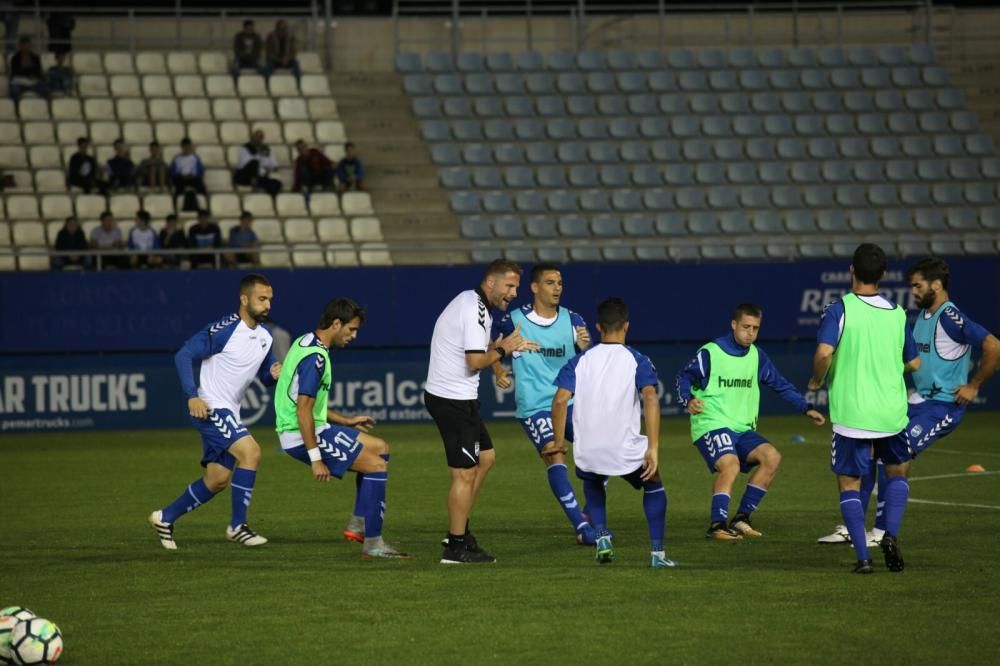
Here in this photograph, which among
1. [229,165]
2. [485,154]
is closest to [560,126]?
[485,154]

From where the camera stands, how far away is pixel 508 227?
27.9 metres

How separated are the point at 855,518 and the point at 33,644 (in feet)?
17.1

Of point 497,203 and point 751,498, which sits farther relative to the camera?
point 497,203

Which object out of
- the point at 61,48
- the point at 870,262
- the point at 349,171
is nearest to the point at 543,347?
the point at 870,262

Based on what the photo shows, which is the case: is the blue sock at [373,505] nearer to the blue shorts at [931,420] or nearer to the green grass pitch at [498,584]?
the green grass pitch at [498,584]

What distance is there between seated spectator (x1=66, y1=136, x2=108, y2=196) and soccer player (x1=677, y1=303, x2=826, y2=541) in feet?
53.8

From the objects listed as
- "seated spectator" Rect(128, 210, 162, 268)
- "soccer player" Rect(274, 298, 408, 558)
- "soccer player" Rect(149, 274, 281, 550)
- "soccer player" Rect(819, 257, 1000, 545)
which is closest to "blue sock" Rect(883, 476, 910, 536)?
"soccer player" Rect(819, 257, 1000, 545)

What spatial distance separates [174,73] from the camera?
29875 millimetres

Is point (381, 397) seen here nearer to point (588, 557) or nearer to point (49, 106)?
point (49, 106)

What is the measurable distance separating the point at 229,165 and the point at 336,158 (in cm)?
211

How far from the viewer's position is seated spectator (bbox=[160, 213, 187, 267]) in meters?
24.5

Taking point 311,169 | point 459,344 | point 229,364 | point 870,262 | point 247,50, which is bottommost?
point 229,364

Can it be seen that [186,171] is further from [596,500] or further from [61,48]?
[596,500]

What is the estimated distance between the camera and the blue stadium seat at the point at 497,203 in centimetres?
2852
